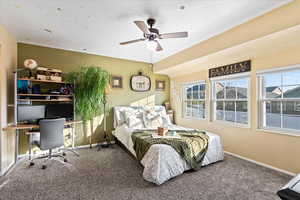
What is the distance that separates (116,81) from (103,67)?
1.79 ft

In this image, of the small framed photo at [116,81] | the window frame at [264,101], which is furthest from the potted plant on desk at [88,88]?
the window frame at [264,101]

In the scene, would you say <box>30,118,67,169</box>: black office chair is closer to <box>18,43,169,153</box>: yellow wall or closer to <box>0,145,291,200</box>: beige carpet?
<box>0,145,291,200</box>: beige carpet

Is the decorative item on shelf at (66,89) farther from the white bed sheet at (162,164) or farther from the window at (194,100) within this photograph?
the window at (194,100)

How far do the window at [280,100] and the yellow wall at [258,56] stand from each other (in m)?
0.15

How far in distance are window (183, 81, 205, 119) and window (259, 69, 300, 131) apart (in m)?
1.55

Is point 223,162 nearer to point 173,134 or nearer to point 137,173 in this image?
point 173,134

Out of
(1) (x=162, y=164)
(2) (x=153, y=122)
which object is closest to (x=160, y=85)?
(2) (x=153, y=122)

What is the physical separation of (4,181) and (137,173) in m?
2.09

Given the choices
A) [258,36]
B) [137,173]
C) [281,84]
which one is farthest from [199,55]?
[137,173]

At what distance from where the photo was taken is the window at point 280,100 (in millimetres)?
2549

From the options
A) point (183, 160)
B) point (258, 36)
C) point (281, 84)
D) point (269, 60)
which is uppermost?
point (258, 36)

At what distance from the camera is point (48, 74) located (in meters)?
3.41

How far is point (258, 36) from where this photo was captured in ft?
7.54

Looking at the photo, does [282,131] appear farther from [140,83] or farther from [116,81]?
[116,81]
